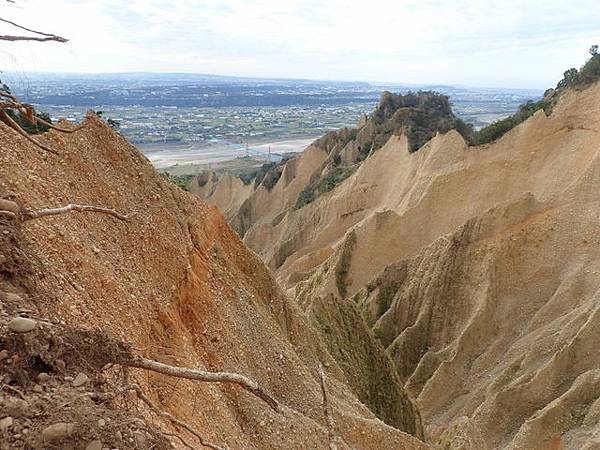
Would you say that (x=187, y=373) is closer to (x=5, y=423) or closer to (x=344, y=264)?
(x=5, y=423)

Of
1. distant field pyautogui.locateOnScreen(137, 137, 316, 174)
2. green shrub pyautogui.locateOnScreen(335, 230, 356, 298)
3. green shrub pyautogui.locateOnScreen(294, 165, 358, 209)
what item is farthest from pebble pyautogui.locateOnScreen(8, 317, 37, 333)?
distant field pyautogui.locateOnScreen(137, 137, 316, 174)

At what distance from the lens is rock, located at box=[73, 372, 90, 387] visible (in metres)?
4.30

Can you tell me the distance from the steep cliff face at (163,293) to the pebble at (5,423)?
0.26m

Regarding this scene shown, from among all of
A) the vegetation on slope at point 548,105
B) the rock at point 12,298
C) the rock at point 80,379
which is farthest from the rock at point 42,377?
the vegetation on slope at point 548,105

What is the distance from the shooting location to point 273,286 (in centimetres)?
1703

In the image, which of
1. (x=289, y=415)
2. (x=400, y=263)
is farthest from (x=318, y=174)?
(x=289, y=415)

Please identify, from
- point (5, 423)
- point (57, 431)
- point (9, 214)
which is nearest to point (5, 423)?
point (5, 423)

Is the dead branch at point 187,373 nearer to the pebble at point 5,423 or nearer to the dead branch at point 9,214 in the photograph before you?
the pebble at point 5,423

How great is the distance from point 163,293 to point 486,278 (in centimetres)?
2250

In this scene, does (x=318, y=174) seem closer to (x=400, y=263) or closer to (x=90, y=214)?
(x=400, y=263)

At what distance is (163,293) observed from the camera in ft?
37.0

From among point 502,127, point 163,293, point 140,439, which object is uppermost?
point 502,127

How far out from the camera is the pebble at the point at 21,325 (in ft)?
13.9

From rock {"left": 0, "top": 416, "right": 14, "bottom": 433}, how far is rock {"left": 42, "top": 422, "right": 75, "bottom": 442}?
0.24 metres
